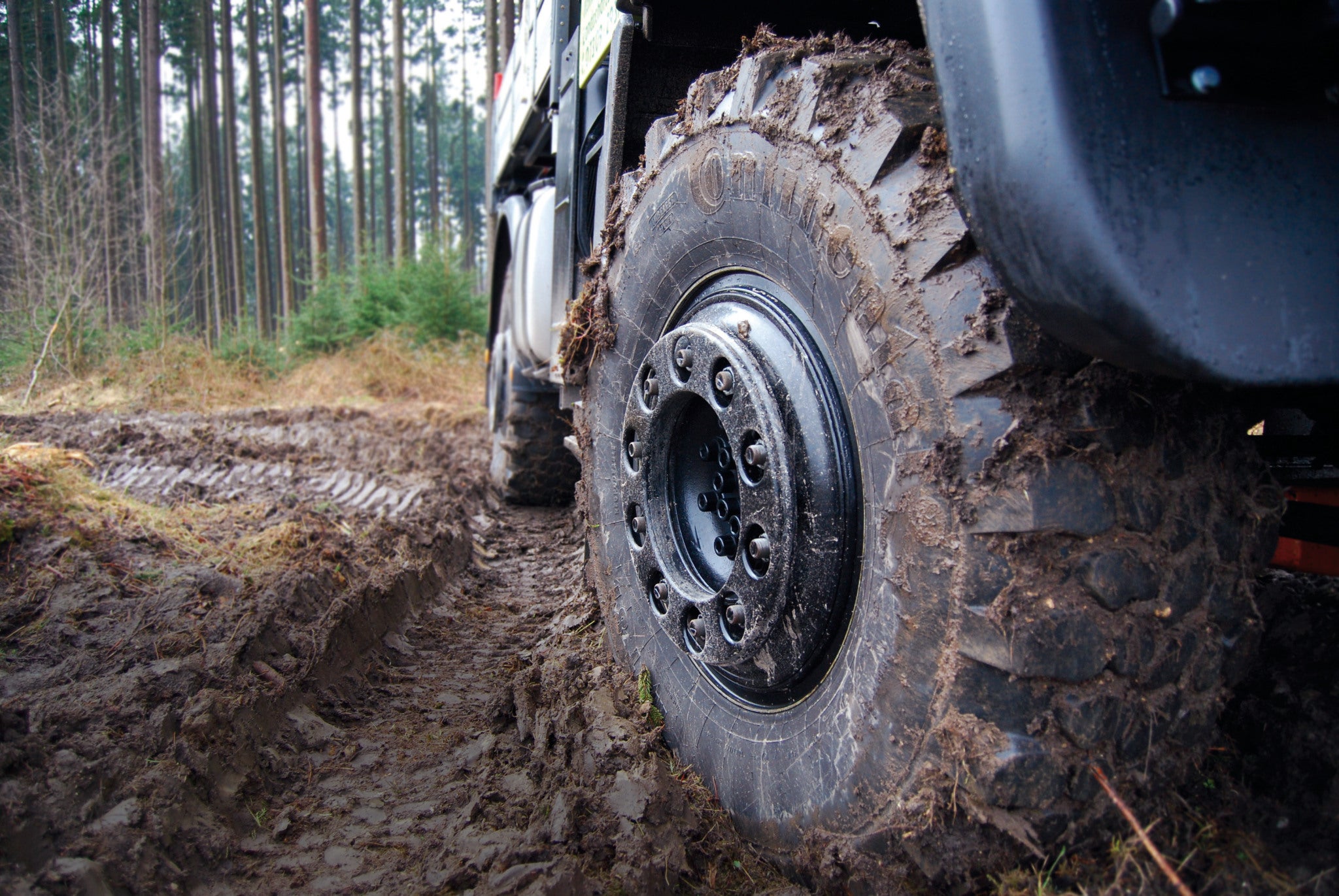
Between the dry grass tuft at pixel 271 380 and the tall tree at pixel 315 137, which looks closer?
the dry grass tuft at pixel 271 380

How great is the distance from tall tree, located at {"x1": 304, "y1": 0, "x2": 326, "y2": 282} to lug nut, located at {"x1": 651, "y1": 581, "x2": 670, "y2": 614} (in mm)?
16721

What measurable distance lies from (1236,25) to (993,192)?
29 centimetres

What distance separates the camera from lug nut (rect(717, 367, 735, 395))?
5.38ft

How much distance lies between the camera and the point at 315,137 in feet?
53.4

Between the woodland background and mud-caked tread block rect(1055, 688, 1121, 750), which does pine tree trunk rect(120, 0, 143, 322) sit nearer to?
the woodland background

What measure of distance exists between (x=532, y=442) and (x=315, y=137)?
13665 mm

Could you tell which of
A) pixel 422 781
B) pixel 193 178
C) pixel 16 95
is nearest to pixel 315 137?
pixel 193 178

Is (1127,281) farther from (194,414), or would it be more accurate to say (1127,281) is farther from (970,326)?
(194,414)

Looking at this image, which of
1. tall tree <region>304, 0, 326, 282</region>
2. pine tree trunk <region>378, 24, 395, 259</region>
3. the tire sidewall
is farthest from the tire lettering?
pine tree trunk <region>378, 24, 395, 259</region>

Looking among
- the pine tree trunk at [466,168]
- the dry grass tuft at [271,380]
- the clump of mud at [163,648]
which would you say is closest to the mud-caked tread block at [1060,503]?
the clump of mud at [163,648]

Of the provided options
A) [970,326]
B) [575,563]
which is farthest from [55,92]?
[970,326]

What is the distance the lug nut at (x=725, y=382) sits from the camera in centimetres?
164

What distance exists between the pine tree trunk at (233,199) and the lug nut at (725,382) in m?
14.9

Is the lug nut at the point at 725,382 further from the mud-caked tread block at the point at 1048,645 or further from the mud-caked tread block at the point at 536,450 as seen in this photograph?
the mud-caked tread block at the point at 536,450
